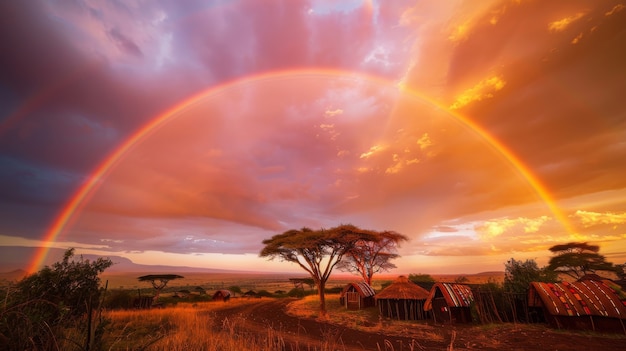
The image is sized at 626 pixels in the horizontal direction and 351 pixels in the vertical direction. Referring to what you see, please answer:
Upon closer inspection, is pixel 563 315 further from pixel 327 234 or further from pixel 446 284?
pixel 327 234

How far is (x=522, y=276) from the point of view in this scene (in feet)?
80.9

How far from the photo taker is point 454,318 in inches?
885

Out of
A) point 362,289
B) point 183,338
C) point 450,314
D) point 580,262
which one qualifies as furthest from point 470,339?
point 580,262

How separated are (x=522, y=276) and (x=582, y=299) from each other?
6.68m

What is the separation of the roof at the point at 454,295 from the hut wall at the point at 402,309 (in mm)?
1610

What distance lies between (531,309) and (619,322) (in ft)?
17.2

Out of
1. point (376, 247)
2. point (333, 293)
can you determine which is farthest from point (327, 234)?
point (333, 293)

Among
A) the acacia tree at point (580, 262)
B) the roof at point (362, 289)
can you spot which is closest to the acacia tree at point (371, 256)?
the roof at point (362, 289)

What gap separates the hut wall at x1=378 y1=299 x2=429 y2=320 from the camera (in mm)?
25391

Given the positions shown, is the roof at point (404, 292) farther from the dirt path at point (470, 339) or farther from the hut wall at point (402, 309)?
the dirt path at point (470, 339)

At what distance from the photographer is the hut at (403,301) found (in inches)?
1006

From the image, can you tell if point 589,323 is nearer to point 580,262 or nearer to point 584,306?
point 584,306

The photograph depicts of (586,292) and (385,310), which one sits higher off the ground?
(586,292)

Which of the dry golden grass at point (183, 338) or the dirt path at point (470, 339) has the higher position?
Answer: the dry golden grass at point (183, 338)
